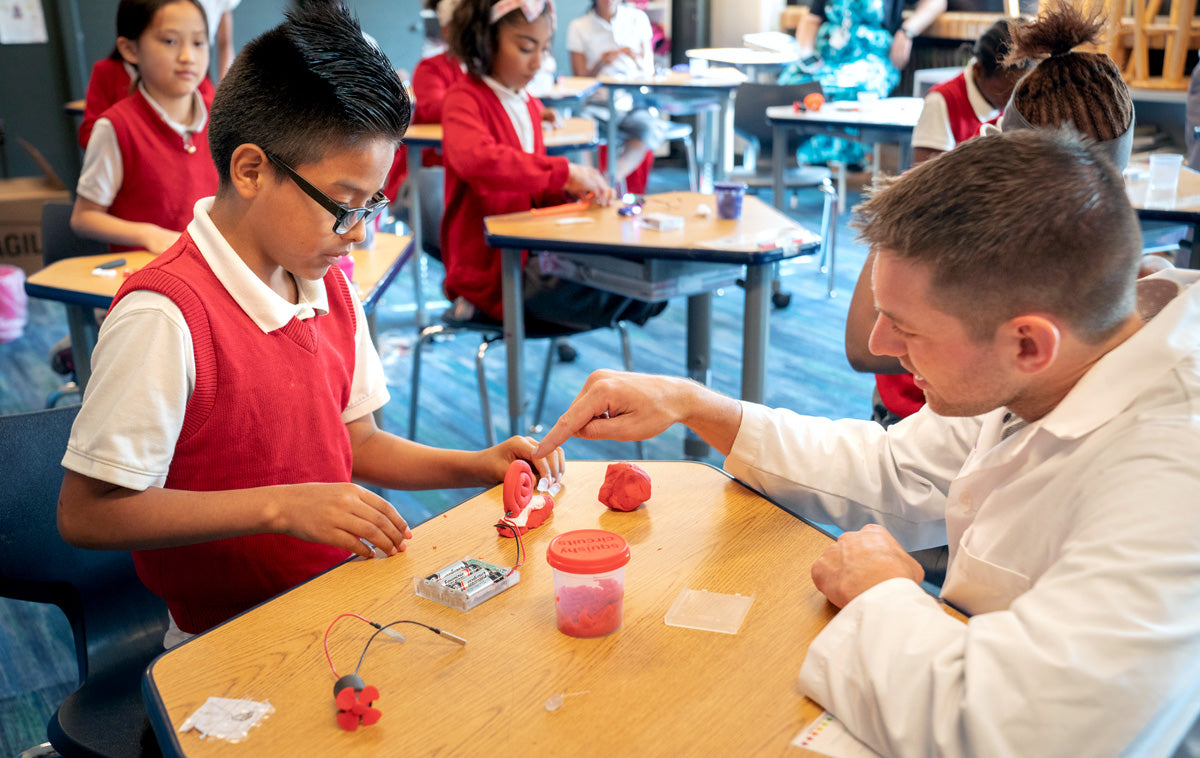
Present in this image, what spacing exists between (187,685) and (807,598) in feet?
2.21

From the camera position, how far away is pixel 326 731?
0.93 metres

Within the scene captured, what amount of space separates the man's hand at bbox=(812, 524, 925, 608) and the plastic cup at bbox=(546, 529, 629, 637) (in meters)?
0.23

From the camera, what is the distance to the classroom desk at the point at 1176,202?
2.94 metres

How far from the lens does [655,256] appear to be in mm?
2703

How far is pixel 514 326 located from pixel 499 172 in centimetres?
52

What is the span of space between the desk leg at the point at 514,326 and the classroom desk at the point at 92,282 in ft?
1.00

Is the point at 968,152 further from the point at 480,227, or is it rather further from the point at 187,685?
the point at 480,227

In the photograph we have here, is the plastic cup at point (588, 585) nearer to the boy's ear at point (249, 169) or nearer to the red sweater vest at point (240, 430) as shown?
the red sweater vest at point (240, 430)

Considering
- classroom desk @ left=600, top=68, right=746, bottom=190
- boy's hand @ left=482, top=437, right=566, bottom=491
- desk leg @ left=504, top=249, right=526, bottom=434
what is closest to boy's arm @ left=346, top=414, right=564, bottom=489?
boy's hand @ left=482, top=437, right=566, bottom=491

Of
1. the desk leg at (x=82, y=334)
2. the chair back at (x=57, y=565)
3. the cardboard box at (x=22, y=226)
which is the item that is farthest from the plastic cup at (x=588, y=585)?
the cardboard box at (x=22, y=226)

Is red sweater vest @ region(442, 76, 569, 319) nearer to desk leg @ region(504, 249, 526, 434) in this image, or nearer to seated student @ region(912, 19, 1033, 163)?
desk leg @ region(504, 249, 526, 434)

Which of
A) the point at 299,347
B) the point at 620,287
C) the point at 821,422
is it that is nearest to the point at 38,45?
the point at 620,287

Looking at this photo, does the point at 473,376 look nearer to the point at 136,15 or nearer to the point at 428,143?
the point at 428,143

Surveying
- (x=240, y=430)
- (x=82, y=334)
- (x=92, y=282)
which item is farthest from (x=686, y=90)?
(x=240, y=430)
